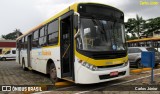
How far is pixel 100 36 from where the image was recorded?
866cm

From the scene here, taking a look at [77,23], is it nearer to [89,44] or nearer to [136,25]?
[89,44]

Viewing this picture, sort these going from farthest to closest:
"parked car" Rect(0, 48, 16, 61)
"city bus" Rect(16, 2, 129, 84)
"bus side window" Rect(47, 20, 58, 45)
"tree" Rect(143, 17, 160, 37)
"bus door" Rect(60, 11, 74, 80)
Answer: "tree" Rect(143, 17, 160, 37)
"parked car" Rect(0, 48, 16, 61)
"bus side window" Rect(47, 20, 58, 45)
"bus door" Rect(60, 11, 74, 80)
"city bus" Rect(16, 2, 129, 84)

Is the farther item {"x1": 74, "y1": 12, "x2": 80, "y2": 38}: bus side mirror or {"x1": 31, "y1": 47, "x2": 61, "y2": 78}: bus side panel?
{"x1": 31, "y1": 47, "x2": 61, "y2": 78}: bus side panel

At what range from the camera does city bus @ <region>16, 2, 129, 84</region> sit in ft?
27.1

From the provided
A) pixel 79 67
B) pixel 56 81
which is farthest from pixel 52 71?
pixel 79 67

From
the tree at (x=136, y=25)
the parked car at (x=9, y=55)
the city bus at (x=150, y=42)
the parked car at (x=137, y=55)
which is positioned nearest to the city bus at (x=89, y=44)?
the parked car at (x=137, y=55)

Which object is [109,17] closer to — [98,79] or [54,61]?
[98,79]

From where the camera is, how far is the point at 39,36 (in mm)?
13172

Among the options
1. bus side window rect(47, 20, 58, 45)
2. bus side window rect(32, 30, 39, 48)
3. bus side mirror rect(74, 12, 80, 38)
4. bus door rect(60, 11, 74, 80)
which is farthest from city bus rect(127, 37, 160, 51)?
bus side mirror rect(74, 12, 80, 38)

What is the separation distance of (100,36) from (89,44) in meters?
0.59

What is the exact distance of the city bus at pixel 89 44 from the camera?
27.1ft

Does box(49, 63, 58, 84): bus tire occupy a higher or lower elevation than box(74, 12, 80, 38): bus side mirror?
lower

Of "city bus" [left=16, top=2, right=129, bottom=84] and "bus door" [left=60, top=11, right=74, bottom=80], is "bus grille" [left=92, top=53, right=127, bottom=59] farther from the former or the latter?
"bus door" [left=60, top=11, right=74, bottom=80]

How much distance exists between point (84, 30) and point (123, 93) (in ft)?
8.45
